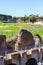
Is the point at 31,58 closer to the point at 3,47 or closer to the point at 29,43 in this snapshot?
the point at 3,47

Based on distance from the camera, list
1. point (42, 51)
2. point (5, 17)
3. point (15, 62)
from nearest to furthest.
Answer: point (15, 62) → point (42, 51) → point (5, 17)

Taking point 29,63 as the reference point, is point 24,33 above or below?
above

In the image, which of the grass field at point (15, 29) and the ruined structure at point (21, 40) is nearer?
the ruined structure at point (21, 40)

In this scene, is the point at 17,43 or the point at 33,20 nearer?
the point at 17,43

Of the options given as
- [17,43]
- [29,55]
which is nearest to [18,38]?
[17,43]

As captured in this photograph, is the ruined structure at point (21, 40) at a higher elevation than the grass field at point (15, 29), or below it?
higher

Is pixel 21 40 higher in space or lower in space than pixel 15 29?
higher

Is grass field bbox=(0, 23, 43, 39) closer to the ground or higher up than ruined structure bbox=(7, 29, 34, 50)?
closer to the ground

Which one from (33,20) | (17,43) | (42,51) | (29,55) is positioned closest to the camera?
(29,55)

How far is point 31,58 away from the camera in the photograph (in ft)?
109

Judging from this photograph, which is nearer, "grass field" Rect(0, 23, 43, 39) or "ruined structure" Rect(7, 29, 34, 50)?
"ruined structure" Rect(7, 29, 34, 50)

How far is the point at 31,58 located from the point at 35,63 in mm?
964

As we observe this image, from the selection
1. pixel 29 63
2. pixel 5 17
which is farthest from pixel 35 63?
pixel 5 17

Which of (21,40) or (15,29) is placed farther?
(15,29)
